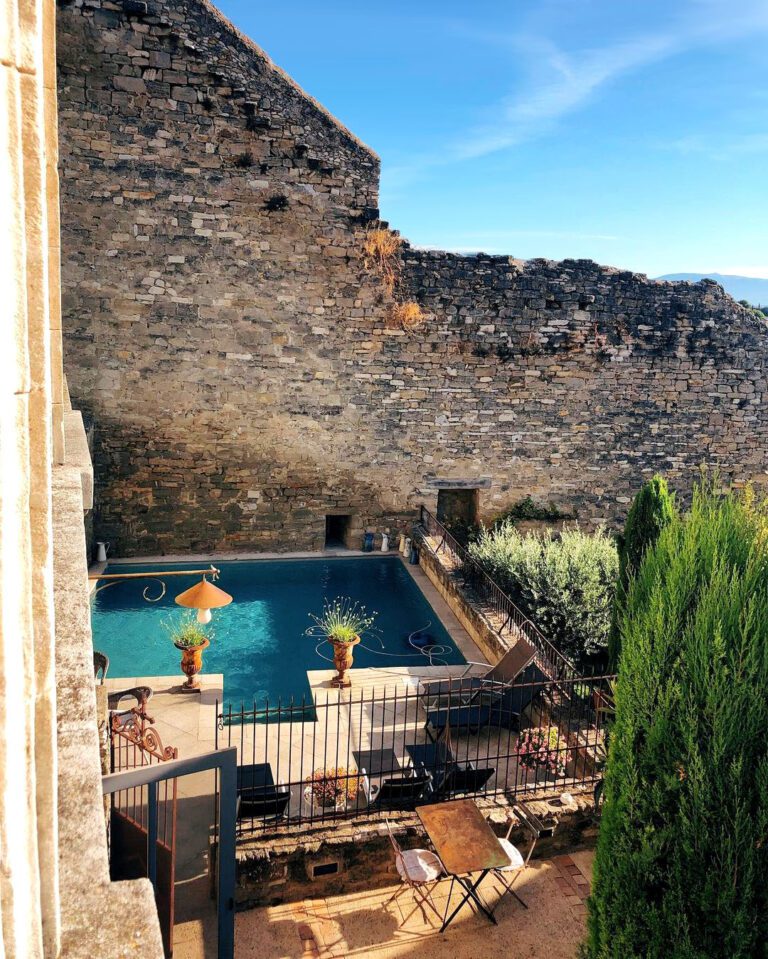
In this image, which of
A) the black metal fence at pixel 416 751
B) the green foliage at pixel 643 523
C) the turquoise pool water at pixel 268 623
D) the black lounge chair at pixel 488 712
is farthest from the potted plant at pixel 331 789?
the green foliage at pixel 643 523

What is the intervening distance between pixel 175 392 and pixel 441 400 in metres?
4.75

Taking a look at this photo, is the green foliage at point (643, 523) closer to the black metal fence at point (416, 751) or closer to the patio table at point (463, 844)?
the black metal fence at point (416, 751)

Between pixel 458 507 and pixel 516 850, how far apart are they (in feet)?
30.5

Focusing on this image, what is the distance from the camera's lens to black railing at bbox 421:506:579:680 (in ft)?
24.4

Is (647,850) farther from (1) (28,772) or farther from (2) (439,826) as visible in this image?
(1) (28,772)

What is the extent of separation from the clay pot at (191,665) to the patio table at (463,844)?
3.39 m

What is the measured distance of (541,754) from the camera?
6.12 m

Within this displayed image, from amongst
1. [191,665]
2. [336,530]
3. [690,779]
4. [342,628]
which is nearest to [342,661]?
[342,628]

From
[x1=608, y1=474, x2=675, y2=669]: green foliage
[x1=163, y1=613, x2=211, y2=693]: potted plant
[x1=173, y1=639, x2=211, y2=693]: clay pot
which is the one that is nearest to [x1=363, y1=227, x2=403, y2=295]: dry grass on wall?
[x1=608, y1=474, x2=675, y2=669]: green foliage

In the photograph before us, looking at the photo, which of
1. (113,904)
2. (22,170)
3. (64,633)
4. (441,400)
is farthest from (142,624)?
(22,170)

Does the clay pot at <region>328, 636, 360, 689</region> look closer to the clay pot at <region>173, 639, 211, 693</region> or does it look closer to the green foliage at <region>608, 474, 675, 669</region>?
the clay pot at <region>173, 639, 211, 693</region>

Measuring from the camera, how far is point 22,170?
103cm

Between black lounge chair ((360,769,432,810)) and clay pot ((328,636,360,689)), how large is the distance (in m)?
2.28

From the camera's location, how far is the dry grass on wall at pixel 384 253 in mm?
12117
